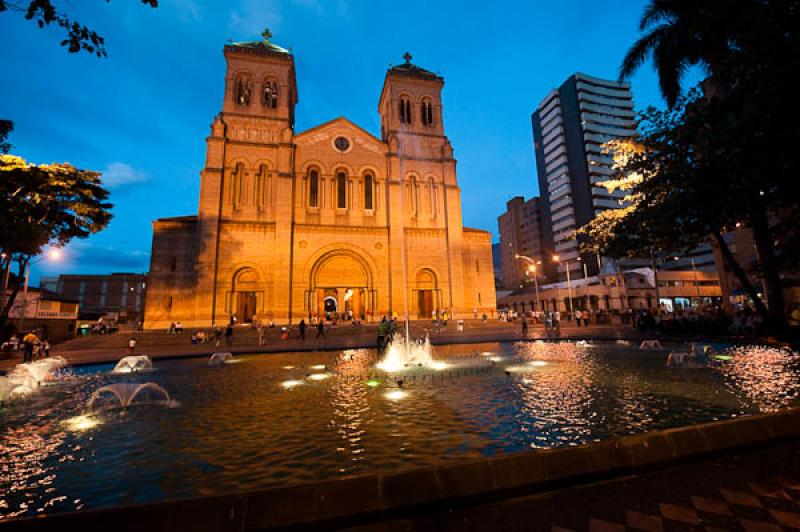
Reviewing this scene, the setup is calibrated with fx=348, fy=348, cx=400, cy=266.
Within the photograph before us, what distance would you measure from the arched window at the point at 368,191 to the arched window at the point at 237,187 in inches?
403

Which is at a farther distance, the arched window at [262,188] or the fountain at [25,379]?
the arched window at [262,188]

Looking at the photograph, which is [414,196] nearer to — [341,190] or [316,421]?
[341,190]

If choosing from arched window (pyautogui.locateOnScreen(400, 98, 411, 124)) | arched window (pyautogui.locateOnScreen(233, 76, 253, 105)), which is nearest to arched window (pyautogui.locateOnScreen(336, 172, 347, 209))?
arched window (pyautogui.locateOnScreen(400, 98, 411, 124))

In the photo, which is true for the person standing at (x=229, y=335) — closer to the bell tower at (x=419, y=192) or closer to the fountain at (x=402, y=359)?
the fountain at (x=402, y=359)

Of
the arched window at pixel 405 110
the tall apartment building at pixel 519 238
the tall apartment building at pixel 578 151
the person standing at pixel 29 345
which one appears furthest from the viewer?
the tall apartment building at pixel 519 238

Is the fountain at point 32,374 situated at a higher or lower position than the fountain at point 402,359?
higher

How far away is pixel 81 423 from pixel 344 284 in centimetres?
2450

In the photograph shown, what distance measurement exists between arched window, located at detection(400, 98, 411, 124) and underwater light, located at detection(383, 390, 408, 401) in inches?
1294

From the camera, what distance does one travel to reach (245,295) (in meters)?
27.6

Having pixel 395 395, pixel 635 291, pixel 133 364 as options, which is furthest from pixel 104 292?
pixel 635 291

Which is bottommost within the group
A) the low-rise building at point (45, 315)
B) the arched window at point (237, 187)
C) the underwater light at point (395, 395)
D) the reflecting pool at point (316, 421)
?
the underwater light at point (395, 395)

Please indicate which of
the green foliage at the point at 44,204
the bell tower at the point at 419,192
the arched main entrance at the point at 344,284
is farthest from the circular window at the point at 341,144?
the green foliage at the point at 44,204

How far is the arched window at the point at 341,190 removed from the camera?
30484 mm

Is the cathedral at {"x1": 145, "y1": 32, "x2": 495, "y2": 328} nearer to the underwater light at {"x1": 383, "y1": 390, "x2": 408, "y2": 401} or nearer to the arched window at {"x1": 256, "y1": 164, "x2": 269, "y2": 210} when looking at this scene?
the arched window at {"x1": 256, "y1": 164, "x2": 269, "y2": 210}
